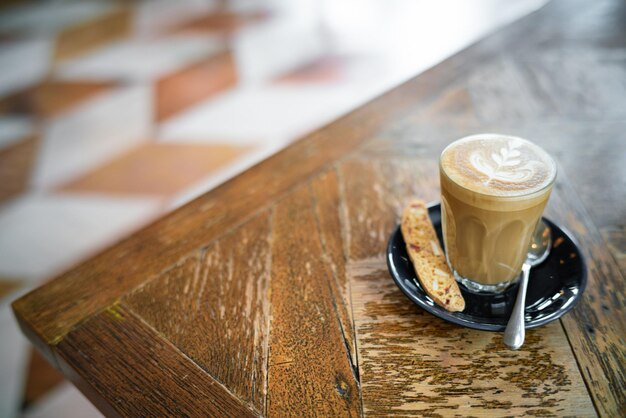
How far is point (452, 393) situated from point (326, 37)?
187 centimetres

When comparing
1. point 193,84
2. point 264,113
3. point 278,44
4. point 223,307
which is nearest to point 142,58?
point 193,84

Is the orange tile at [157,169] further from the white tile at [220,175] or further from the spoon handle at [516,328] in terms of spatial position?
the spoon handle at [516,328]

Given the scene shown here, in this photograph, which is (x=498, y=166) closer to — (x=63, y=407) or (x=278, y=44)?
(x=63, y=407)

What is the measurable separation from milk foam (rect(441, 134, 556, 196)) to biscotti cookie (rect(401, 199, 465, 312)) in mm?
69

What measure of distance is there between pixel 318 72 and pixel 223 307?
1503 mm

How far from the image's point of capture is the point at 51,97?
5.97 feet

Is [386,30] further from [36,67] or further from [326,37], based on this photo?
[36,67]

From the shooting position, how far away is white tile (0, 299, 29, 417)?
94 cm

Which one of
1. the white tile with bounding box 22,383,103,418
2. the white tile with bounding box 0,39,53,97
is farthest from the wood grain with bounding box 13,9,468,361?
the white tile with bounding box 0,39,53,97

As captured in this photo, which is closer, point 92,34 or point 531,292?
point 531,292

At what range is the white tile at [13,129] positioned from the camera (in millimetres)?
1608

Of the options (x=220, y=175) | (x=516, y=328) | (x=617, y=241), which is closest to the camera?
(x=516, y=328)

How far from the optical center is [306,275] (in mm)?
490

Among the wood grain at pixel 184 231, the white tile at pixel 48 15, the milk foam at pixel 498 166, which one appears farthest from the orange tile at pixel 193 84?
the milk foam at pixel 498 166
